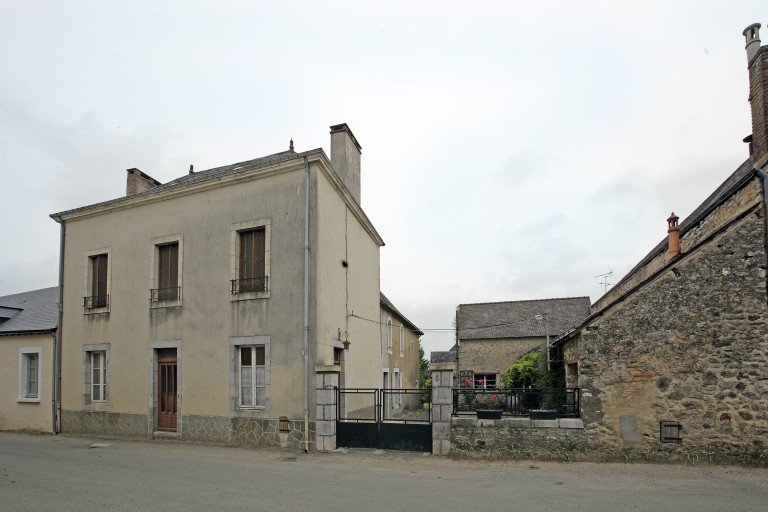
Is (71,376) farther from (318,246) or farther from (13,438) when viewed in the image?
(318,246)

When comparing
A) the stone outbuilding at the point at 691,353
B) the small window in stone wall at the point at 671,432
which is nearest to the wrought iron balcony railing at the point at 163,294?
the stone outbuilding at the point at 691,353

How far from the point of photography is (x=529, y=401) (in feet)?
34.9

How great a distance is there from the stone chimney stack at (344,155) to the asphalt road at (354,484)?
791 centimetres

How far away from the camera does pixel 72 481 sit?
8539 mm

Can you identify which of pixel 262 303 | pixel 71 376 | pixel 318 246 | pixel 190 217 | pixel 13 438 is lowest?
pixel 13 438

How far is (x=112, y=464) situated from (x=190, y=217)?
6.21 m

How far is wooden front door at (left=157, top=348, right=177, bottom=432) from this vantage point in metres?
13.4

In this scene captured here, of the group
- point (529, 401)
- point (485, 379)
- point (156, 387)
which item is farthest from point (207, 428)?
point (485, 379)

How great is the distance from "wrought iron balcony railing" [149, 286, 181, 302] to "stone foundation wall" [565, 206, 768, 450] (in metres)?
10.0

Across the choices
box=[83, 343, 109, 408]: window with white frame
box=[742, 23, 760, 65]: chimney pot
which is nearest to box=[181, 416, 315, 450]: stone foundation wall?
box=[83, 343, 109, 408]: window with white frame

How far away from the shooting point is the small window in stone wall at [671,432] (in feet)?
32.1

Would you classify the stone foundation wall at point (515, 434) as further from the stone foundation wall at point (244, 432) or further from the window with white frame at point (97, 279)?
the window with white frame at point (97, 279)

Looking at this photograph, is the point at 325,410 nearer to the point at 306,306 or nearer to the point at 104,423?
the point at 306,306

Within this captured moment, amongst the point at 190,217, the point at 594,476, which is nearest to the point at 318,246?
the point at 190,217
